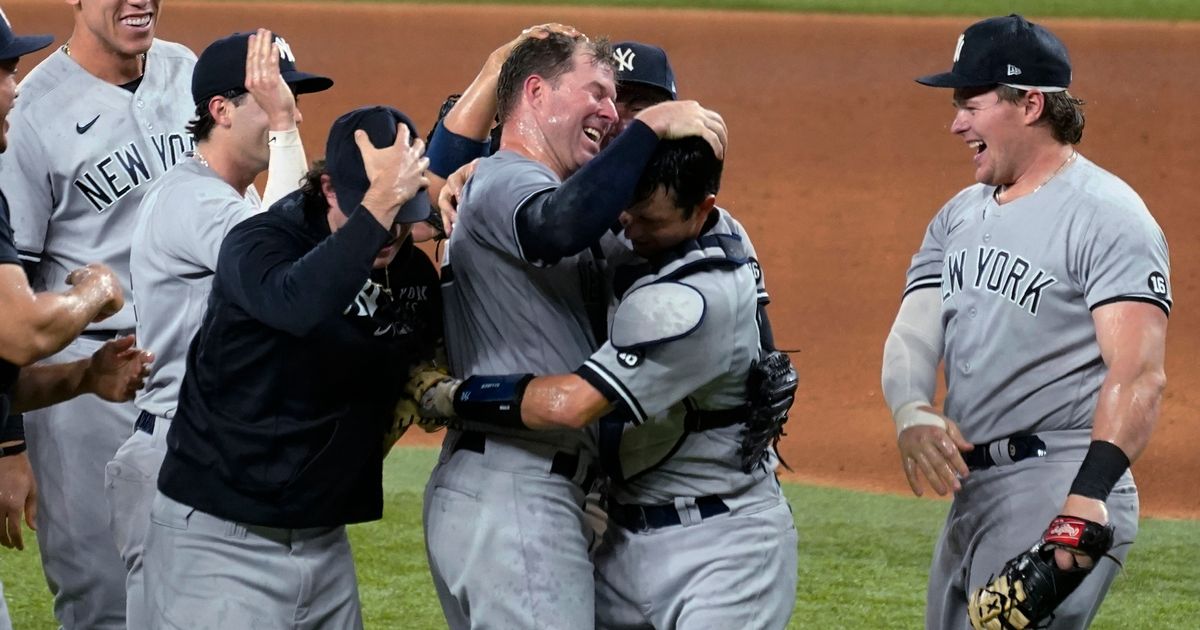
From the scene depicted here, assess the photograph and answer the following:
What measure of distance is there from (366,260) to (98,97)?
7.28 ft

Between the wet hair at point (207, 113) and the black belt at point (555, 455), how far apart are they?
1.20m

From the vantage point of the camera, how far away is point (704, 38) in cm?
1361

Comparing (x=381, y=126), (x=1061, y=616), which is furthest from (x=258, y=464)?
(x=1061, y=616)

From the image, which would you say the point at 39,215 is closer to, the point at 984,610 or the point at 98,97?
the point at 98,97

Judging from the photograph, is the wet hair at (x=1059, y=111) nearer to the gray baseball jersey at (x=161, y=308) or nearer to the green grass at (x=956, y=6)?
the gray baseball jersey at (x=161, y=308)

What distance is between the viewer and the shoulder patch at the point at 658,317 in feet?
10.4

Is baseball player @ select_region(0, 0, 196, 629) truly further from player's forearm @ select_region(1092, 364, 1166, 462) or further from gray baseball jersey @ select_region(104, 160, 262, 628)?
player's forearm @ select_region(1092, 364, 1166, 462)

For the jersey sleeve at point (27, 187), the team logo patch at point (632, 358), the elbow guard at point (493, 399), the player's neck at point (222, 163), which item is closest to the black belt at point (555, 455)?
the elbow guard at point (493, 399)

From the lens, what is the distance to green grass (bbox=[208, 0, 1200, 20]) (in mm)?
13492

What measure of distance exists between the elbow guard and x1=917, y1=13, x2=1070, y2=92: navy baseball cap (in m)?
1.54

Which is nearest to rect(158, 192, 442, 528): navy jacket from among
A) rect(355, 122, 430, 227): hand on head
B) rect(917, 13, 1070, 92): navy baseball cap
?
rect(355, 122, 430, 227): hand on head

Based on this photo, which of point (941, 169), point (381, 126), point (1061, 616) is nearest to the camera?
point (381, 126)

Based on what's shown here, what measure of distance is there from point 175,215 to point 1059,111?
2332 millimetres

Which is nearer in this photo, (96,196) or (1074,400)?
(1074,400)
